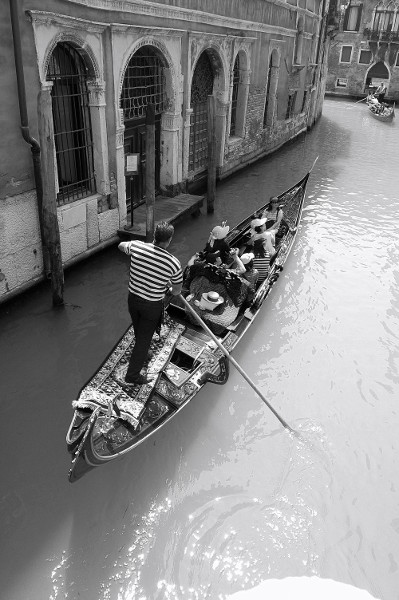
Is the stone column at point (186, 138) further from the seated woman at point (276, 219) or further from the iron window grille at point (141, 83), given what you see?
the seated woman at point (276, 219)

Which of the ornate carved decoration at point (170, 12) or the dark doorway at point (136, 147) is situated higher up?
the ornate carved decoration at point (170, 12)

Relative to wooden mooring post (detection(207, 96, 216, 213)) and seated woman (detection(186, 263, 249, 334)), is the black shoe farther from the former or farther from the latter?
wooden mooring post (detection(207, 96, 216, 213))

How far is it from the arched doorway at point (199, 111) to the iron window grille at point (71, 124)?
3127 mm

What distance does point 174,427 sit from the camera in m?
3.68

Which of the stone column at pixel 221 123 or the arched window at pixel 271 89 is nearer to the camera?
the stone column at pixel 221 123

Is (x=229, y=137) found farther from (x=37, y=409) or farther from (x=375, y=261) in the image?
(x=37, y=409)

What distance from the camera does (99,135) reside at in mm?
5559

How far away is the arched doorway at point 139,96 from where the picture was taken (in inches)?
256

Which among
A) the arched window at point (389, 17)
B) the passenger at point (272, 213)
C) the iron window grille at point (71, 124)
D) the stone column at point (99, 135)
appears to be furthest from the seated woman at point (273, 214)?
the arched window at point (389, 17)

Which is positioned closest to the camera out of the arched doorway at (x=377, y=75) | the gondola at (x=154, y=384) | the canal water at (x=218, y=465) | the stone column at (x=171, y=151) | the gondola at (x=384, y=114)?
the canal water at (x=218, y=465)

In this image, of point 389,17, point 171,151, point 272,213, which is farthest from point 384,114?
point 272,213

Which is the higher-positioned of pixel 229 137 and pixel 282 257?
pixel 229 137

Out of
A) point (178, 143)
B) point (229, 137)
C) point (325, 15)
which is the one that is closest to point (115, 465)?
point (178, 143)

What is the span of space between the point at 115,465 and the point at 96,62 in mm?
4220
